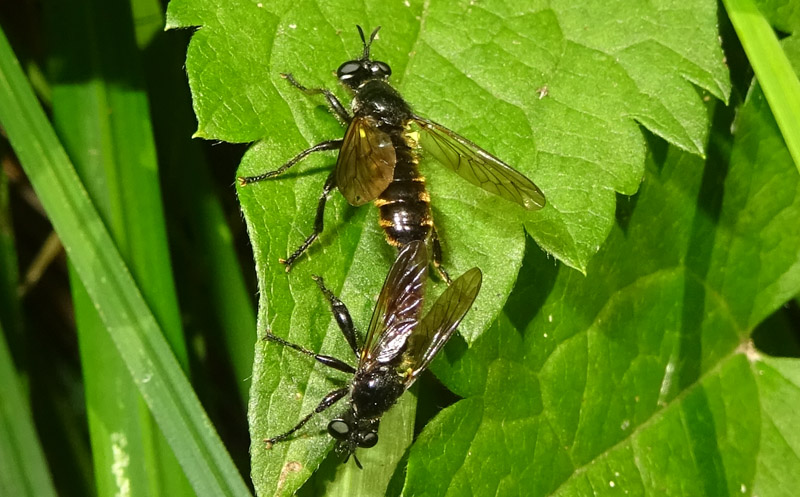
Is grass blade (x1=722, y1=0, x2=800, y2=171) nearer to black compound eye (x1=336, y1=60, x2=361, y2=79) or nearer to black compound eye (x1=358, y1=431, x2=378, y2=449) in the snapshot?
black compound eye (x1=336, y1=60, x2=361, y2=79)

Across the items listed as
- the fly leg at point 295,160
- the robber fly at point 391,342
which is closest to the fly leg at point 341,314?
the robber fly at point 391,342

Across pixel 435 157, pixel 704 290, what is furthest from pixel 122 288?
pixel 704 290

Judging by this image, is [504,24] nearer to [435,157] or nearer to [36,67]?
[435,157]

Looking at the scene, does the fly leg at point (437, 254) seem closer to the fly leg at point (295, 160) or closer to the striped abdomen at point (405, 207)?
the striped abdomen at point (405, 207)

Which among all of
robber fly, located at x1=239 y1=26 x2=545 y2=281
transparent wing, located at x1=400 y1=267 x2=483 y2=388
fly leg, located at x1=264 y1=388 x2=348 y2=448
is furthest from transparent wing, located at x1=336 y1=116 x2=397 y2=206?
fly leg, located at x1=264 y1=388 x2=348 y2=448

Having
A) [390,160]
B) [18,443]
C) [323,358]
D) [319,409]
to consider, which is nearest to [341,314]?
[323,358]
